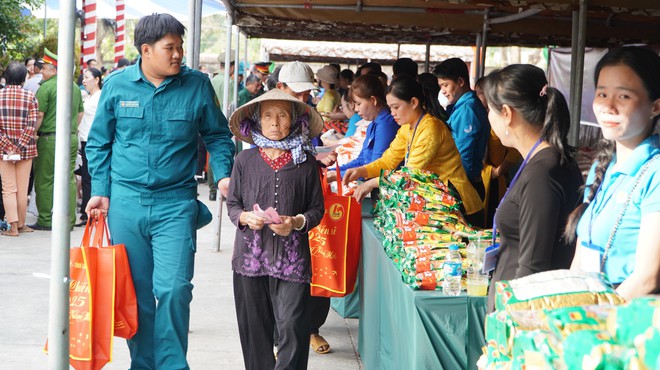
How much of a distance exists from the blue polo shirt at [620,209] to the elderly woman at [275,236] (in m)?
2.13

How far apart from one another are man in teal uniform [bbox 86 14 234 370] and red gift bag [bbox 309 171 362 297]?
103cm

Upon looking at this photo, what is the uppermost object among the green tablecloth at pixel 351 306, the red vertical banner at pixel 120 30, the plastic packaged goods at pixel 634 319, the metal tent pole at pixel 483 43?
the red vertical banner at pixel 120 30

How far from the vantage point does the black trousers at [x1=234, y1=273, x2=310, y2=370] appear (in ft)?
A: 15.4

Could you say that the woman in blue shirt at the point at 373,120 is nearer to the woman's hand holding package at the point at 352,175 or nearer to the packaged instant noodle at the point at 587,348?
the woman's hand holding package at the point at 352,175

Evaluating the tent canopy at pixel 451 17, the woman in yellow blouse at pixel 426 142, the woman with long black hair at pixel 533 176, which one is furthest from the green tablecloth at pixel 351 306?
the woman with long black hair at pixel 533 176

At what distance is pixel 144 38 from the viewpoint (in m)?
4.71

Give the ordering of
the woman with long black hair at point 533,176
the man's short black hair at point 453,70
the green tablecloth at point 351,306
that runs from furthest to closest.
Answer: the man's short black hair at point 453,70, the green tablecloth at point 351,306, the woman with long black hair at point 533,176

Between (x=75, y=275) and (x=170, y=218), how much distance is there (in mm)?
552

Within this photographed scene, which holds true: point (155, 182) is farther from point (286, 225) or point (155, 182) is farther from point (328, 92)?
point (328, 92)

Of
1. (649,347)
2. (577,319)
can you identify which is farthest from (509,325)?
(649,347)

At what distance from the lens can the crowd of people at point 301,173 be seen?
273cm

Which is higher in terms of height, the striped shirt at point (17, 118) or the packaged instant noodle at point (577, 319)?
the striped shirt at point (17, 118)

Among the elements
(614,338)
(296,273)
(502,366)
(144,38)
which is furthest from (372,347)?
(614,338)

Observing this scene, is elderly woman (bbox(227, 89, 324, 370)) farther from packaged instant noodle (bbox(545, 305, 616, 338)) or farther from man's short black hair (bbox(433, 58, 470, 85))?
packaged instant noodle (bbox(545, 305, 616, 338))
